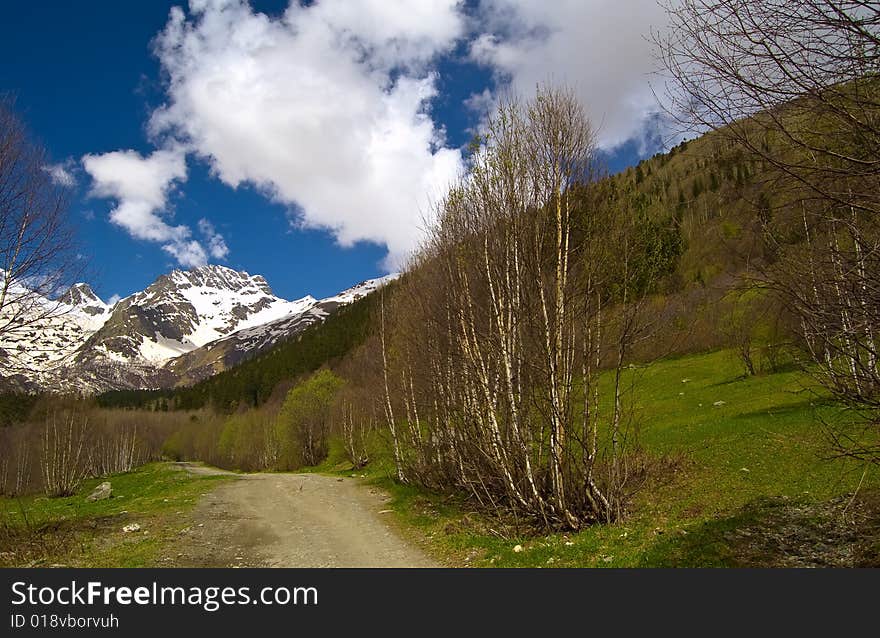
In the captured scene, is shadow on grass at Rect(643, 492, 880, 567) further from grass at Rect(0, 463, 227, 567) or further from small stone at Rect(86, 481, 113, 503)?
small stone at Rect(86, 481, 113, 503)

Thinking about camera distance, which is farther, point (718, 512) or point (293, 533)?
point (293, 533)

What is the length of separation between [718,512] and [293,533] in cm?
1045

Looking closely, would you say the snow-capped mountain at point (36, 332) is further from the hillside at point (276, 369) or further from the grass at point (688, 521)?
the hillside at point (276, 369)

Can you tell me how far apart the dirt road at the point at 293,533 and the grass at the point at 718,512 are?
102 centimetres

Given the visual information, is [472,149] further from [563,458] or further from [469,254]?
[563,458]

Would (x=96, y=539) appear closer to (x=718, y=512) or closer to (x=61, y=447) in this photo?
(x=718, y=512)

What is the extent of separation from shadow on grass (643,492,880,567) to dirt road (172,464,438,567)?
192 inches

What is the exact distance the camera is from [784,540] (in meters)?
8.47

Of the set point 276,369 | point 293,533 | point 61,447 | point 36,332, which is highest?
point 276,369

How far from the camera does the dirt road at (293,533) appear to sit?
10648 millimetres

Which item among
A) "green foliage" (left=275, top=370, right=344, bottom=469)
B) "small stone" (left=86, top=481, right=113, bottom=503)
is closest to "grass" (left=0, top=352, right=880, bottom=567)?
"small stone" (left=86, top=481, right=113, bottom=503)

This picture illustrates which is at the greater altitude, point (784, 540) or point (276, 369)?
point (276, 369)

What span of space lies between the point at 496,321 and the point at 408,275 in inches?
286

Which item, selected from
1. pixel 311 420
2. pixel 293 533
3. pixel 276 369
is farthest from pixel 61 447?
pixel 276 369
